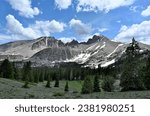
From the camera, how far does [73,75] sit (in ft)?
618

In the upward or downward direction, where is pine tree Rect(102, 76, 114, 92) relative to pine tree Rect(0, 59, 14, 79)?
downward

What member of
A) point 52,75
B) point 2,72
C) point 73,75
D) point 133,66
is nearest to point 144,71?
point 133,66

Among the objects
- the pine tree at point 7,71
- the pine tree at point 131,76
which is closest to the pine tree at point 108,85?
the pine tree at point 131,76

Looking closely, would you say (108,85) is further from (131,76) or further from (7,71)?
(7,71)

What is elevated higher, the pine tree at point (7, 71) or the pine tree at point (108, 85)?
the pine tree at point (7, 71)

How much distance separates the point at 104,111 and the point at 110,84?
6456cm

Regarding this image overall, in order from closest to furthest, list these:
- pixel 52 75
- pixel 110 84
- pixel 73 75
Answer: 1. pixel 110 84
2. pixel 52 75
3. pixel 73 75

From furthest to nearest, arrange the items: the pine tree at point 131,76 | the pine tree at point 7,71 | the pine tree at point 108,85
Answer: the pine tree at point 7,71, the pine tree at point 108,85, the pine tree at point 131,76

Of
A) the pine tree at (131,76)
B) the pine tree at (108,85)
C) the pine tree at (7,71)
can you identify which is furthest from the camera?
the pine tree at (7,71)

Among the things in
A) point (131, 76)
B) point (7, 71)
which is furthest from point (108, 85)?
point (7, 71)

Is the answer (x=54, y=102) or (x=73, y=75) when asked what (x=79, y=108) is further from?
(x=73, y=75)

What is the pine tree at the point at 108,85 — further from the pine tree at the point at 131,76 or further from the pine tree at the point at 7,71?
the pine tree at the point at 7,71

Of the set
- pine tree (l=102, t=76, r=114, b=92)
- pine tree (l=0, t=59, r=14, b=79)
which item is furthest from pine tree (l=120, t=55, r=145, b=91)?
pine tree (l=0, t=59, r=14, b=79)

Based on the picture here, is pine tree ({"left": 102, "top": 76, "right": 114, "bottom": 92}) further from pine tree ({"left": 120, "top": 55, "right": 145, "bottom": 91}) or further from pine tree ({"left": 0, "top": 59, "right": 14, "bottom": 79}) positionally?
pine tree ({"left": 0, "top": 59, "right": 14, "bottom": 79})
